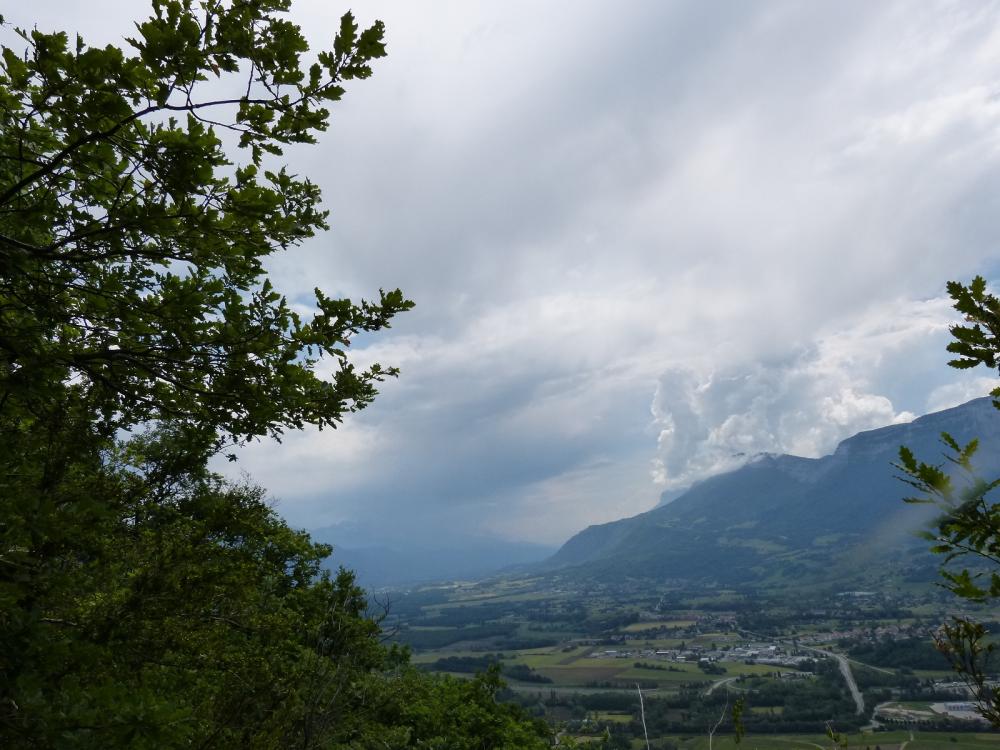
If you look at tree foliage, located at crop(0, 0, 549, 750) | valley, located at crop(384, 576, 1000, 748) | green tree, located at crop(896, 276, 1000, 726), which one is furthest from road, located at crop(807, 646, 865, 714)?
tree foliage, located at crop(0, 0, 549, 750)

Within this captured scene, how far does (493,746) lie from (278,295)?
16711mm

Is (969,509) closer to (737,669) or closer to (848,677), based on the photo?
(848,677)

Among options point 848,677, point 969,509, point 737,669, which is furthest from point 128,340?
point 737,669

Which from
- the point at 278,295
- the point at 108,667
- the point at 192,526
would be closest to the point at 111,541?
the point at 192,526

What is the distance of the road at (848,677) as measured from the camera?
7594 centimetres

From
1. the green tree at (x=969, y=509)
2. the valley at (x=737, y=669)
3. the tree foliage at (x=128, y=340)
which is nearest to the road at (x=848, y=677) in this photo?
the valley at (x=737, y=669)

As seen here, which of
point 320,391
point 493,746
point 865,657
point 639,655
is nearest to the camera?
point 320,391

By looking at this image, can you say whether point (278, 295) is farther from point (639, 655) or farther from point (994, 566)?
point (639, 655)

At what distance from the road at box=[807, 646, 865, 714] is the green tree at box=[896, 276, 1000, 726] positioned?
91148mm

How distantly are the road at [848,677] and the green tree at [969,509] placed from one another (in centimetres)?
9115

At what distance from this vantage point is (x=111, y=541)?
8.26 meters

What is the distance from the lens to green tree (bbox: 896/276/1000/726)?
3.40m

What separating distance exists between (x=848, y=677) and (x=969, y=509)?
4468 inches

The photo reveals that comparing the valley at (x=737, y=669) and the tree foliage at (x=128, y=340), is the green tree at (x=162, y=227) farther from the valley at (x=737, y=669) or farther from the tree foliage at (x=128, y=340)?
the valley at (x=737, y=669)
